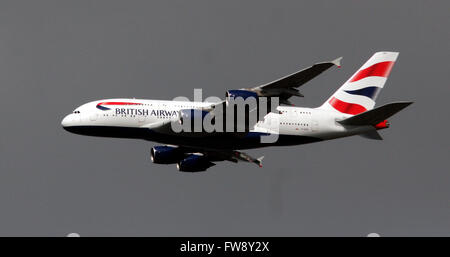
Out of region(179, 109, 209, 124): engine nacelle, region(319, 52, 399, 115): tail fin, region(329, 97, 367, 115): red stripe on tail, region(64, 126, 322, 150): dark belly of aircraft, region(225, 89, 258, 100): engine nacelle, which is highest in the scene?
region(319, 52, 399, 115): tail fin

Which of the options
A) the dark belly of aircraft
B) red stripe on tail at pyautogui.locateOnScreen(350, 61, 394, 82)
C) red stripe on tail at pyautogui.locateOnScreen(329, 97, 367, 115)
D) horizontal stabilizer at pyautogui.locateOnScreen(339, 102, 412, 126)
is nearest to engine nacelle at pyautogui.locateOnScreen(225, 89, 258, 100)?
the dark belly of aircraft

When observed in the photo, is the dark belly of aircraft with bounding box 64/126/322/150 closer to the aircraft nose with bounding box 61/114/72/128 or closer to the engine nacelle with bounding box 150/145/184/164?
the aircraft nose with bounding box 61/114/72/128

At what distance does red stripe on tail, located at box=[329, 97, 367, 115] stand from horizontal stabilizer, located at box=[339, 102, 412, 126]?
1882 mm

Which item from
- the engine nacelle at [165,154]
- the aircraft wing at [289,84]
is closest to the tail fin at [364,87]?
the aircraft wing at [289,84]

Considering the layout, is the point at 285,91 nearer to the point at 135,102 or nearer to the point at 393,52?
the point at 135,102

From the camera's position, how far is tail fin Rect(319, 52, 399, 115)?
66.2 m

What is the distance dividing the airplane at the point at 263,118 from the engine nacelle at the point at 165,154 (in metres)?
1.97

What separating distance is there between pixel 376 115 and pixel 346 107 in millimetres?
4107

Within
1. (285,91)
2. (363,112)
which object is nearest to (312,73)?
(285,91)

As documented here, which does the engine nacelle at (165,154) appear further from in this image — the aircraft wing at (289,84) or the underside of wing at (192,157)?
the aircraft wing at (289,84)

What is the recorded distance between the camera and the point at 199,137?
6241cm

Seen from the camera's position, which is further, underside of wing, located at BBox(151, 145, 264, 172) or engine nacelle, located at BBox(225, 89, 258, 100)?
underside of wing, located at BBox(151, 145, 264, 172)

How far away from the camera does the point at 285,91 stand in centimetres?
5662

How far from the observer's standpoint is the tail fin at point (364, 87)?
66188 millimetres
